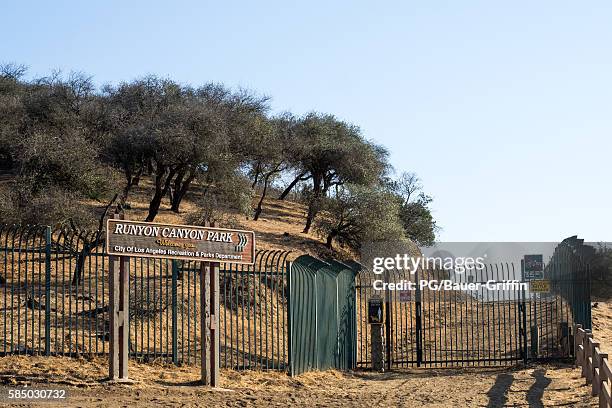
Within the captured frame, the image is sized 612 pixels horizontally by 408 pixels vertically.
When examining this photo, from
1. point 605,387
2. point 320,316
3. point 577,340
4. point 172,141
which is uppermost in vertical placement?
point 172,141

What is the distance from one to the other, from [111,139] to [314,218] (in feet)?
39.6

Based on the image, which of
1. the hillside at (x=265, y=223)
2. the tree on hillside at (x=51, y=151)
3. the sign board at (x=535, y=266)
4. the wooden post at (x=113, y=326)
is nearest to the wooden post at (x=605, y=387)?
the wooden post at (x=113, y=326)

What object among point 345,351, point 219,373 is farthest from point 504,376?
point 219,373

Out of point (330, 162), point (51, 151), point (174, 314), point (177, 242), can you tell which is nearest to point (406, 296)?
point (174, 314)

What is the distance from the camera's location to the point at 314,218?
44812mm

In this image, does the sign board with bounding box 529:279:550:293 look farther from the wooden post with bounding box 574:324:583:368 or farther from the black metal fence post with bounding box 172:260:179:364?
the black metal fence post with bounding box 172:260:179:364

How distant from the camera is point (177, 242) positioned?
46.6 ft

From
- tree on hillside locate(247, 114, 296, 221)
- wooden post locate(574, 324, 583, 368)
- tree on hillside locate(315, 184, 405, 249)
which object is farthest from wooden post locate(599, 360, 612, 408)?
tree on hillside locate(247, 114, 296, 221)

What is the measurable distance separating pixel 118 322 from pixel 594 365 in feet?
24.5

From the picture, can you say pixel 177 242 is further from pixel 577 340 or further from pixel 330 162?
pixel 330 162

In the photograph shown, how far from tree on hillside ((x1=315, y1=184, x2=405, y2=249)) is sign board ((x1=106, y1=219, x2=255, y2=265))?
24.2 meters

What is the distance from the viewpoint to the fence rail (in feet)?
41.0

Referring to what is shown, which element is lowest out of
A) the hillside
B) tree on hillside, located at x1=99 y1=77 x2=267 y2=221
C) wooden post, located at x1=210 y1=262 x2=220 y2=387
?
wooden post, located at x1=210 y1=262 x2=220 y2=387

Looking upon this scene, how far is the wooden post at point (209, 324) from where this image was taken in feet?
47.3
